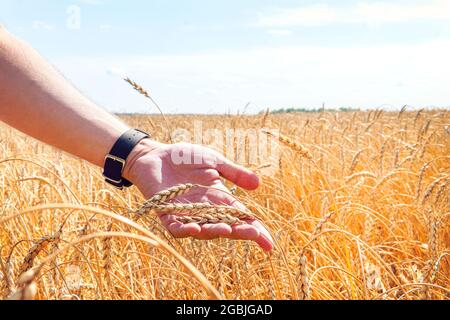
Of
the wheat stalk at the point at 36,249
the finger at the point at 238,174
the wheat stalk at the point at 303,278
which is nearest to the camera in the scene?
the wheat stalk at the point at 303,278

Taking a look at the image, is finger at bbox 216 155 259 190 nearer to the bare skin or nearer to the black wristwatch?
the bare skin

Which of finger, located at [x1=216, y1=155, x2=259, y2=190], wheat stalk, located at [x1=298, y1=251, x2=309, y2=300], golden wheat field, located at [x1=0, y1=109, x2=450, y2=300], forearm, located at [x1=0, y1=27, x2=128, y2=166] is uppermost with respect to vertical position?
forearm, located at [x1=0, y1=27, x2=128, y2=166]

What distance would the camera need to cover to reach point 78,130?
131 cm

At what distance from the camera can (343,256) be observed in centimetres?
162

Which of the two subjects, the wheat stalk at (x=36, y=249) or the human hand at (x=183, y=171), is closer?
the wheat stalk at (x=36, y=249)

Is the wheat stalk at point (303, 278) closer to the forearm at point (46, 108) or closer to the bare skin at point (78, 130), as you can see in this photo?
the bare skin at point (78, 130)

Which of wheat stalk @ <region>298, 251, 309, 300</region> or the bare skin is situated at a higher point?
the bare skin

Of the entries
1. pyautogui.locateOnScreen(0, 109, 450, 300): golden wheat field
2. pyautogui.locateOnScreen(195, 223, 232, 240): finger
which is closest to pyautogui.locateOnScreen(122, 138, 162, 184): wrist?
pyautogui.locateOnScreen(0, 109, 450, 300): golden wheat field

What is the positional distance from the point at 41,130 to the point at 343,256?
3.51 ft

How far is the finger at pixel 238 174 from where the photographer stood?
49.3 inches

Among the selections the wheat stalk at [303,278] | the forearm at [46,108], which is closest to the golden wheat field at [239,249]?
the wheat stalk at [303,278]

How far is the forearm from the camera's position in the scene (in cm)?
127

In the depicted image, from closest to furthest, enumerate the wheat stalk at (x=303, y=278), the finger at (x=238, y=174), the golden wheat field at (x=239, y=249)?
the wheat stalk at (x=303, y=278)
the golden wheat field at (x=239, y=249)
the finger at (x=238, y=174)

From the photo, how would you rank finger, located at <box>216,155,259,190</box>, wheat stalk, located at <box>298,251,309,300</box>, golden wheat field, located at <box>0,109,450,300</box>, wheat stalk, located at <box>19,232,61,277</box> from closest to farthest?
wheat stalk, located at <box>298,251,309,300</box>, wheat stalk, located at <box>19,232,61,277</box>, golden wheat field, located at <box>0,109,450,300</box>, finger, located at <box>216,155,259,190</box>
